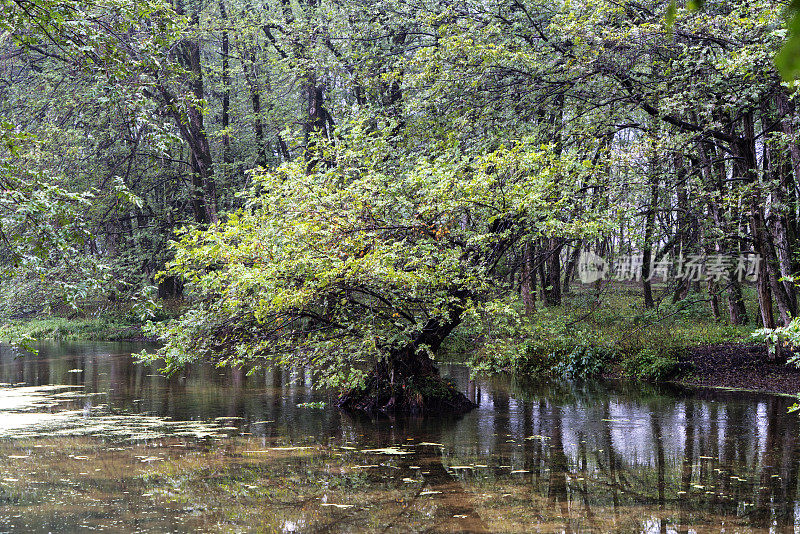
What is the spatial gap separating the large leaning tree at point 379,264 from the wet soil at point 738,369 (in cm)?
583

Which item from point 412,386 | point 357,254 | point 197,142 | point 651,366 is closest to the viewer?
point 357,254

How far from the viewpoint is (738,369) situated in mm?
14555

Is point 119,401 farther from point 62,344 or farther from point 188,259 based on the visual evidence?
point 62,344

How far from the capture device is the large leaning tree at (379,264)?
33.6ft

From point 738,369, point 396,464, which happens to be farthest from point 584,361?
point 396,464

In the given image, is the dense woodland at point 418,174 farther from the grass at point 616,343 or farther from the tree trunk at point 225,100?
the tree trunk at point 225,100

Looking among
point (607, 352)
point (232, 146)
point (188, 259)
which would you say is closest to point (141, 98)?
point (188, 259)

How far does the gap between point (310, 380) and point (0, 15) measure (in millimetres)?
10626

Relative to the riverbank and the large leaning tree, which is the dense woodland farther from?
the riverbank

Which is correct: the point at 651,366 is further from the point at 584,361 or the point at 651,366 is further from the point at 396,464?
the point at 396,464

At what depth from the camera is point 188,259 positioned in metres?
11.1

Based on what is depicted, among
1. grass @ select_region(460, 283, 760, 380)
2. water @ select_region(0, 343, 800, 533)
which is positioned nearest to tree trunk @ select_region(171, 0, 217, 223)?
grass @ select_region(460, 283, 760, 380)

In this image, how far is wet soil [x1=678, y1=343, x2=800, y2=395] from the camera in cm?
1359

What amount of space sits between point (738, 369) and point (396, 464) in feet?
32.6
